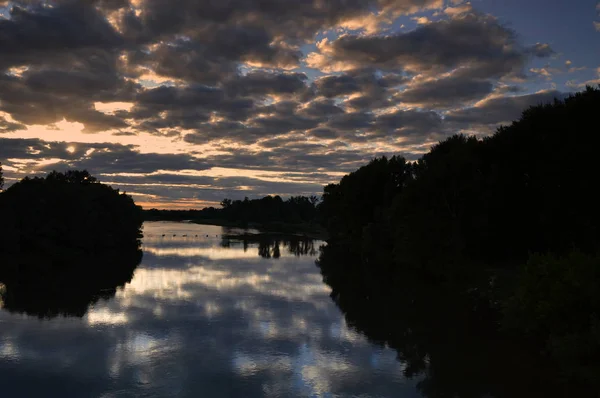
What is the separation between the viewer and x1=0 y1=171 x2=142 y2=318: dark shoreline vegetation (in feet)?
134

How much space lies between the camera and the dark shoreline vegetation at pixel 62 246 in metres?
40.9

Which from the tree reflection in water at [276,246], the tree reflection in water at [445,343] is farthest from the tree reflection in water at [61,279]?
the tree reflection in water at [276,246]

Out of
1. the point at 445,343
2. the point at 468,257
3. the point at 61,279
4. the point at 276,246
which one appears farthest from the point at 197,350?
the point at 276,246

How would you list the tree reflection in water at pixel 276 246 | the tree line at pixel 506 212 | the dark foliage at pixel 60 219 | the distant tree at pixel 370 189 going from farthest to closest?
the distant tree at pixel 370 189, the tree reflection in water at pixel 276 246, the dark foliage at pixel 60 219, the tree line at pixel 506 212

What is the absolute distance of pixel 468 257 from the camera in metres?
55.3

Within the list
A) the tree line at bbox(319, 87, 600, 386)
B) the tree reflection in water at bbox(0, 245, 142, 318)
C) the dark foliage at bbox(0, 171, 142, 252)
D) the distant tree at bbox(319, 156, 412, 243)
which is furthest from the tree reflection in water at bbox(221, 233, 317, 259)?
the dark foliage at bbox(0, 171, 142, 252)

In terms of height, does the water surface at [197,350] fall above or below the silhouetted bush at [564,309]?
below

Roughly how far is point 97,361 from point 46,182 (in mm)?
76135

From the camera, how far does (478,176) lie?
54844 mm

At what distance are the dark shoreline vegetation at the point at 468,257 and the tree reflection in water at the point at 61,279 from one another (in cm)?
29

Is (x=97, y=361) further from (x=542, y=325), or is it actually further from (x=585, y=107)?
(x=585, y=107)

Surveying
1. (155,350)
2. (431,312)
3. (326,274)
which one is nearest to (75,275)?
(326,274)

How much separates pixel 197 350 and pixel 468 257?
39.4 meters

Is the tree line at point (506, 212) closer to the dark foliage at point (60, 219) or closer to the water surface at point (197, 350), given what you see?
the water surface at point (197, 350)
